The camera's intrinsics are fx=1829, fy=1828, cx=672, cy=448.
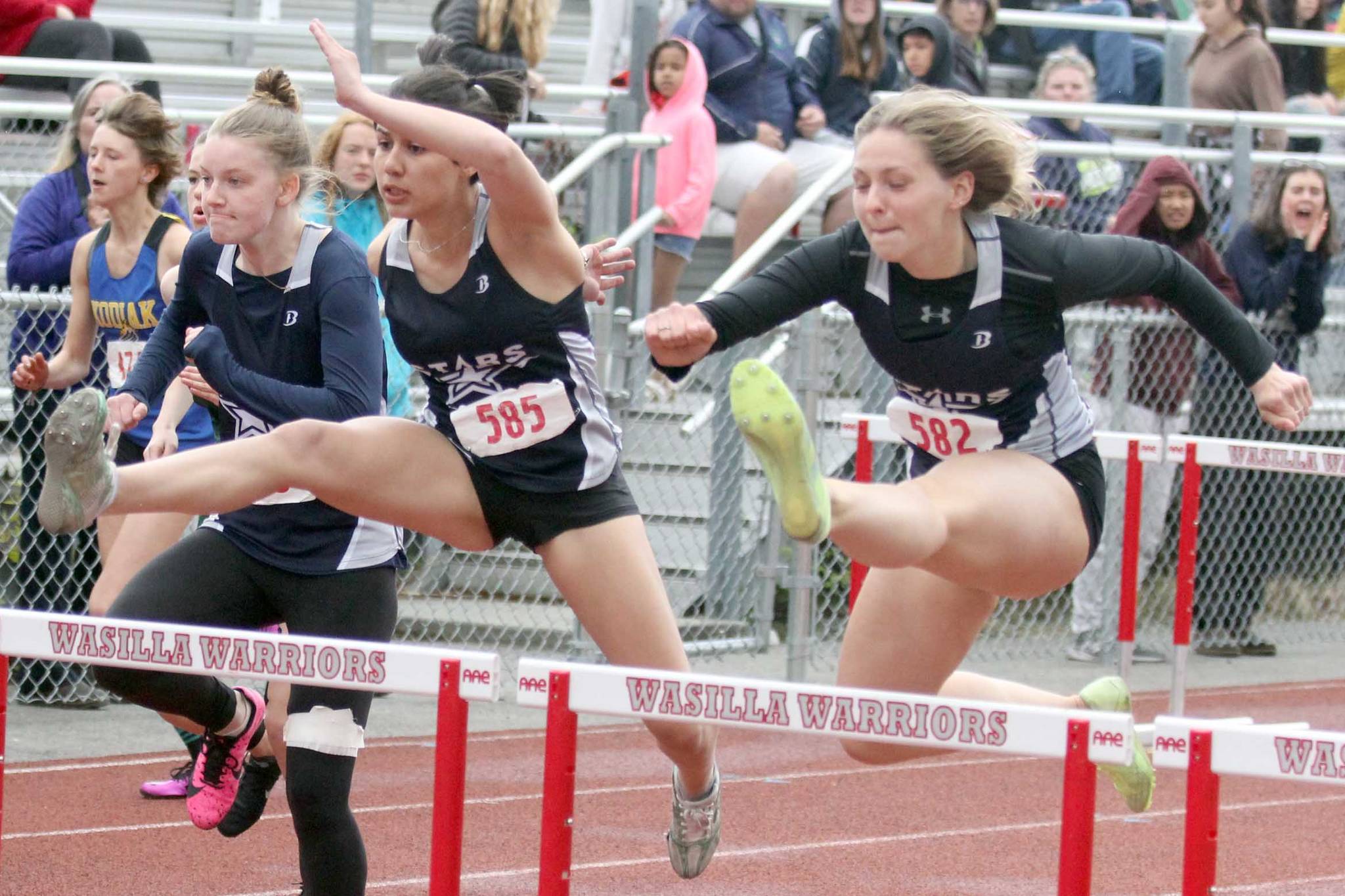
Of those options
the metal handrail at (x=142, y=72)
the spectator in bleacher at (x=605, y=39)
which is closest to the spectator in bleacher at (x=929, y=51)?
the spectator in bleacher at (x=605, y=39)

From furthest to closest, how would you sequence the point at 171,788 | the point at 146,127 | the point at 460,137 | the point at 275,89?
the point at 171,788 → the point at 146,127 → the point at 275,89 → the point at 460,137

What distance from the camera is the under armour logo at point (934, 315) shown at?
371 centimetres

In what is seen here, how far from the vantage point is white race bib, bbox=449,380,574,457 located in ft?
12.2

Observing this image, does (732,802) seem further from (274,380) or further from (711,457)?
(274,380)

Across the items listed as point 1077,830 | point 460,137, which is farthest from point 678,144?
point 1077,830

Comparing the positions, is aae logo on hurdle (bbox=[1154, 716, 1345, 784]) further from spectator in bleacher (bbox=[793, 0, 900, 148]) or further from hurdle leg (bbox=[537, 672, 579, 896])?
spectator in bleacher (bbox=[793, 0, 900, 148])

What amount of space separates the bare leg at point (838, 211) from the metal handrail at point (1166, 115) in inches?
18.8

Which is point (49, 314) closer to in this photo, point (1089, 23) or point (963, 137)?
point (963, 137)

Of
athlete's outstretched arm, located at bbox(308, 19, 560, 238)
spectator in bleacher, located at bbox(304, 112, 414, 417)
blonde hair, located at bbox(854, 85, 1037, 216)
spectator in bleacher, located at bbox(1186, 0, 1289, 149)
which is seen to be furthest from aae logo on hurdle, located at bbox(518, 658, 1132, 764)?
spectator in bleacher, located at bbox(1186, 0, 1289, 149)

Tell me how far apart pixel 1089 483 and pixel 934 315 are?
0.53 meters

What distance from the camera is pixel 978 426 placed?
3.86 meters

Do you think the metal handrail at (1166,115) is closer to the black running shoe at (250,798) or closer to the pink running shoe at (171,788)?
the pink running shoe at (171,788)

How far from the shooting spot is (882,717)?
2928 millimetres

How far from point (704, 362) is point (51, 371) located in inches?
123
